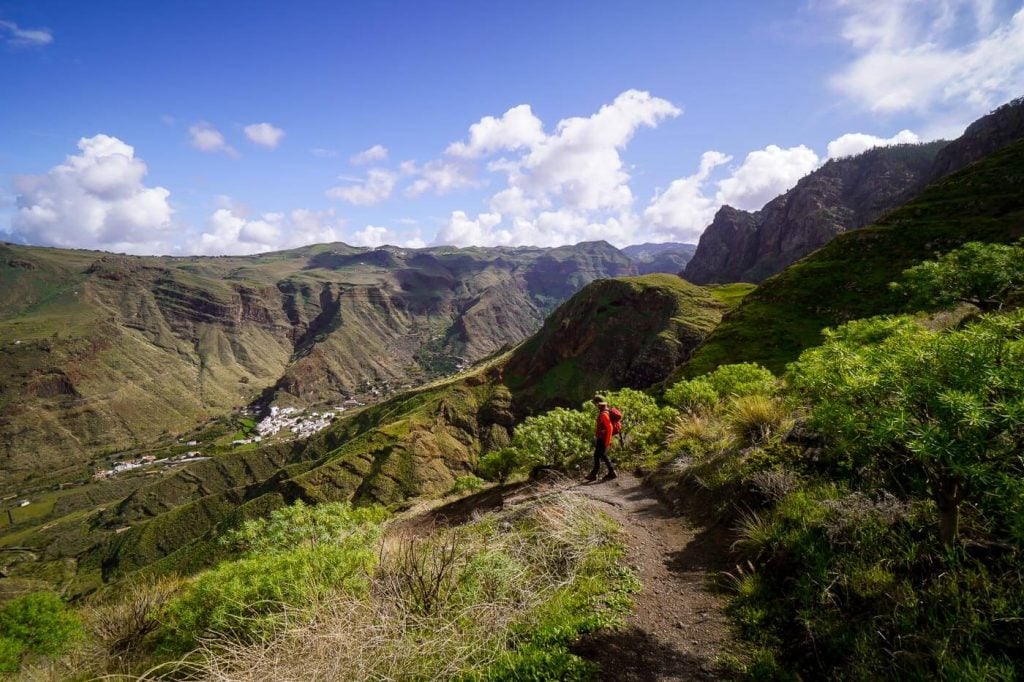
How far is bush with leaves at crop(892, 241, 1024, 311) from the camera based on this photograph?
20.3 metres

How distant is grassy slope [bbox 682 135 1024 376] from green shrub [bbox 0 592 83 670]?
69.1m

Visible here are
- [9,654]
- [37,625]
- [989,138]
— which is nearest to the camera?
[9,654]

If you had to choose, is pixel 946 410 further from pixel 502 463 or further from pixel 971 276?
pixel 502 463

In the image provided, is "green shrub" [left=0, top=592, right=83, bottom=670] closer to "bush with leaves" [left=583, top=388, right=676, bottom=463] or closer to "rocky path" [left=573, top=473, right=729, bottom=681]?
"bush with leaves" [left=583, top=388, right=676, bottom=463]

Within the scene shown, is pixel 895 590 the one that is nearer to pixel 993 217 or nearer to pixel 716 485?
pixel 716 485

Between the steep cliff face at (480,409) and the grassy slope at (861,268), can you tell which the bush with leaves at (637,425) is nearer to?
the grassy slope at (861,268)

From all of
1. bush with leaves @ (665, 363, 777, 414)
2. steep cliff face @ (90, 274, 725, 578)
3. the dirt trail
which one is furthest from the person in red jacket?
steep cliff face @ (90, 274, 725, 578)

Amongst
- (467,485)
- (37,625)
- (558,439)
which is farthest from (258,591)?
(37,625)

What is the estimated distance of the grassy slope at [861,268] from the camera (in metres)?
61.2

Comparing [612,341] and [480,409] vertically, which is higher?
[612,341]

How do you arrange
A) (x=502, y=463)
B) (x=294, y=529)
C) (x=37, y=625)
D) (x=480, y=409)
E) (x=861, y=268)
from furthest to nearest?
(x=480, y=409) < (x=861, y=268) < (x=37, y=625) < (x=502, y=463) < (x=294, y=529)

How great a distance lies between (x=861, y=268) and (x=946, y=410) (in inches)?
3263

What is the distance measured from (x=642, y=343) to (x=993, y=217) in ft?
219

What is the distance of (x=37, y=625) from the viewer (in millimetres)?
38219
